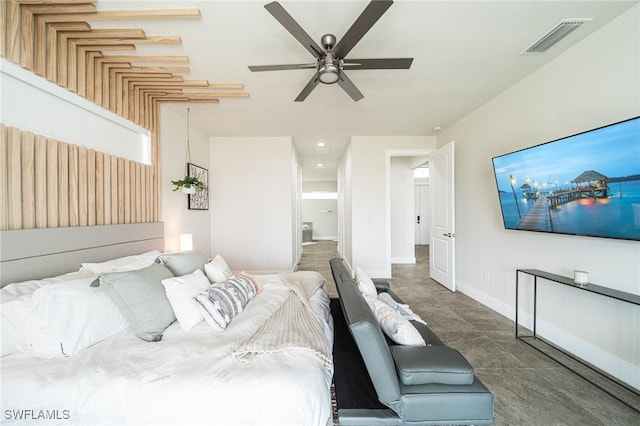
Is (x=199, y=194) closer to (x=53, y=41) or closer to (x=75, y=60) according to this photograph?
(x=75, y=60)

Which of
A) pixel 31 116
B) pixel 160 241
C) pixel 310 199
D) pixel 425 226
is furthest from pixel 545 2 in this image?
pixel 310 199

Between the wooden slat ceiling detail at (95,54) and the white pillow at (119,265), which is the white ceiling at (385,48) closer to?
the wooden slat ceiling detail at (95,54)

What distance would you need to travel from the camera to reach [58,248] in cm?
177

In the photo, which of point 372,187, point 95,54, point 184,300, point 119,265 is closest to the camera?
point 184,300

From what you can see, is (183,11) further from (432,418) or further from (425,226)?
(425,226)

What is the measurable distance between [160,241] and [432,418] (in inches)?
123

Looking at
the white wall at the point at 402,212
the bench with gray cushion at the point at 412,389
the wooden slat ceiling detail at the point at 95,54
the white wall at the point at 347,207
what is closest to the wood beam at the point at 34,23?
the wooden slat ceiling detail at the point at 95,54

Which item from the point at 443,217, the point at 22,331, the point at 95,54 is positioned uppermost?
the point at 95,54

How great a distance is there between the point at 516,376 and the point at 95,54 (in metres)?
4.55

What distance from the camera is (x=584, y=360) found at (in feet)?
Answer: 6.85

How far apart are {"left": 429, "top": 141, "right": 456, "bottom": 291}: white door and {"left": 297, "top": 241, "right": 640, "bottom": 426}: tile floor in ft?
2.09

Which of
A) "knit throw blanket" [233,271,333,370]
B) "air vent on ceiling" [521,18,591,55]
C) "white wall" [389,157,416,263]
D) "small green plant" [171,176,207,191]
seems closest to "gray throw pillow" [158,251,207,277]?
"knit throw blanket" [233,271,333,370]

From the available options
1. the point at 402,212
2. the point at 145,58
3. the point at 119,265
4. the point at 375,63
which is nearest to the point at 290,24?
the point at 375,63

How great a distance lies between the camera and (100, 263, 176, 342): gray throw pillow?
56.1 inches
